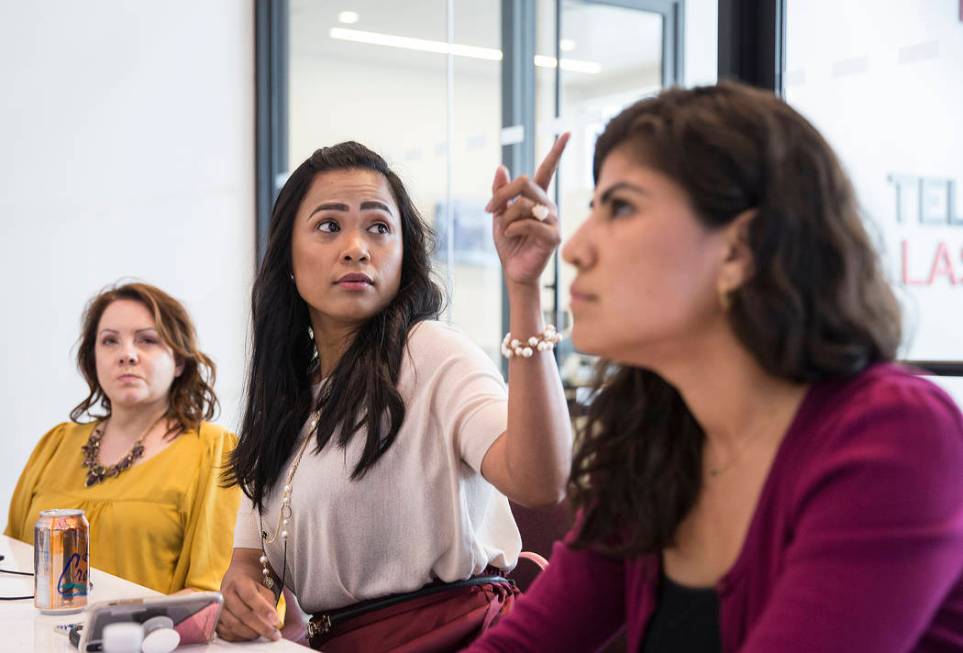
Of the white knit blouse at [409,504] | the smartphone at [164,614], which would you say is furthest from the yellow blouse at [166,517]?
the smartphone at [164,614]

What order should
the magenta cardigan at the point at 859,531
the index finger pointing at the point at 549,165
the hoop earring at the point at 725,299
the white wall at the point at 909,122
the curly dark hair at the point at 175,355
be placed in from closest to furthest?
1. the magenta cardigan at the point at 859,531
2. the hoop earring at the point at 725,299
3. the index finger pointing at the point at 549,165
4. the white wall at the point at 909,122
5. the curly dark hair at the point at 175,355

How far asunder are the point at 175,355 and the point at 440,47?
168 cm

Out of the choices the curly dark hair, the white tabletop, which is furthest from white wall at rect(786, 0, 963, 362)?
the curly dark hair

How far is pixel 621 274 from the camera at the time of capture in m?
1.03

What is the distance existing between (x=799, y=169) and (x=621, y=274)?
0.62ft

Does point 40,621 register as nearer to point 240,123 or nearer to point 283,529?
point 283,529

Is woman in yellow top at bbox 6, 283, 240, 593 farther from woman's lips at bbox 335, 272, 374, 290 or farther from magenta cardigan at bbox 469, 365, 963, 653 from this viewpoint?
magenta cardigan at bbox 469, 365, 963, 653

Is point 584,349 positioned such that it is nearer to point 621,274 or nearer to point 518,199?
point 621,274

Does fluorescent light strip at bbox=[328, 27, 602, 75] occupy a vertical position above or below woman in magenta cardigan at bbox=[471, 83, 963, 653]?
above

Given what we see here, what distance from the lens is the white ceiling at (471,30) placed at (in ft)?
10.4

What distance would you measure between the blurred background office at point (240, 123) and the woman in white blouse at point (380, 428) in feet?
3.91

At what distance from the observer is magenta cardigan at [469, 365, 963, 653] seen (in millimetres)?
880

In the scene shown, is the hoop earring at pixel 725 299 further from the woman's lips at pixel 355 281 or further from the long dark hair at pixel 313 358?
the woman's lips at pixel 355 281

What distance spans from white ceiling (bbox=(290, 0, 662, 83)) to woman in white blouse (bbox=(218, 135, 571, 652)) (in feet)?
4.66
